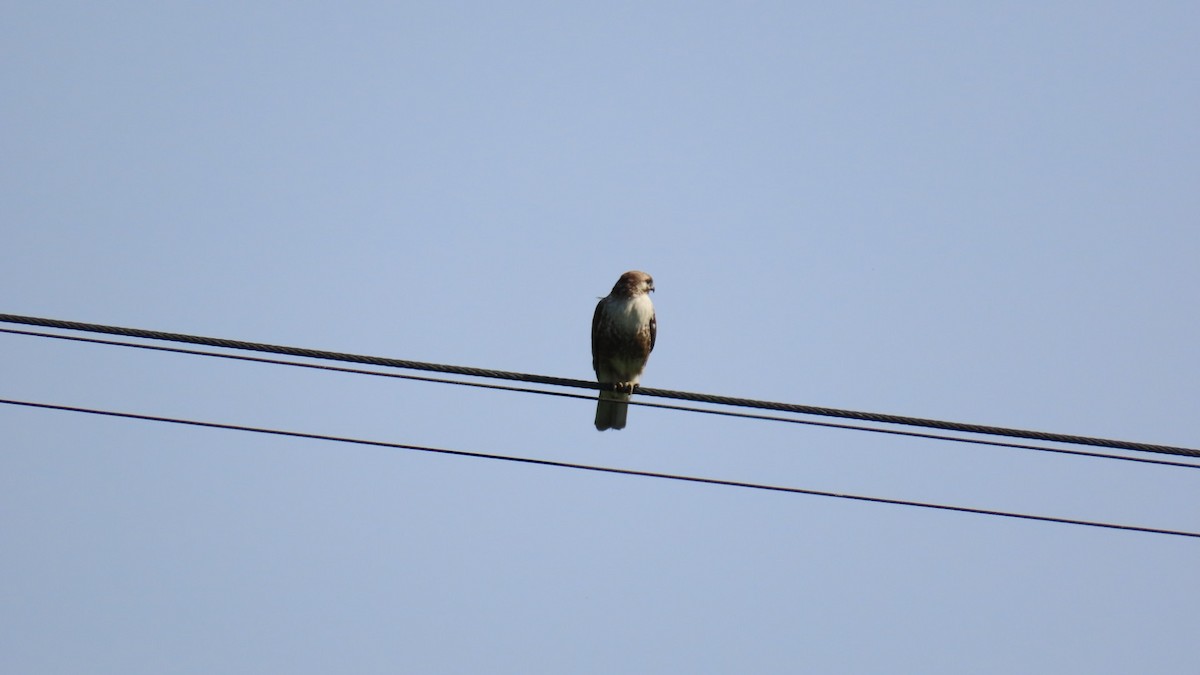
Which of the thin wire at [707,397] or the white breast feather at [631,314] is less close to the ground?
the white breast feather at [631,314]

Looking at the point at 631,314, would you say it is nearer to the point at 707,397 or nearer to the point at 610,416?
the point at 610,416

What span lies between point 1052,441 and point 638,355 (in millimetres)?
4381

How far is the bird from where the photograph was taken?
34.5 ft

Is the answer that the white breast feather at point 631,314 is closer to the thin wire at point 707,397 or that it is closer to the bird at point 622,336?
the bird at point 622,336

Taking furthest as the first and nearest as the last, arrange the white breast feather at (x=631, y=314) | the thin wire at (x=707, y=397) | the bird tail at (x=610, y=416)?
the white breast feather at (x=631, y=314) → the bird tail at (x=610, y=416) → the thin wire at (x=707, y=397)

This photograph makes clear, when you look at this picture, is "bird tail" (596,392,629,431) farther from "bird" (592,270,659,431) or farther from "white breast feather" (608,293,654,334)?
"white breast feather" (608,293,654,334)

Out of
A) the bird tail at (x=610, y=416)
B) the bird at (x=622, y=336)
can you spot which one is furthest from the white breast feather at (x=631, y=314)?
the bird tail at (x=610, y=416)

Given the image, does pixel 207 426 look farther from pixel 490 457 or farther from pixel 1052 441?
pixel 1052 441

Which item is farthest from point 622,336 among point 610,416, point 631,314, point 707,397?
point 707,397

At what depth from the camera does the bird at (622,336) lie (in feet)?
34.5

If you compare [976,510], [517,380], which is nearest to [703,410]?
[517,380]

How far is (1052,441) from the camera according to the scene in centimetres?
670

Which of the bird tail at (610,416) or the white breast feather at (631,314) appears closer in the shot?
the bird tail at (610,416)

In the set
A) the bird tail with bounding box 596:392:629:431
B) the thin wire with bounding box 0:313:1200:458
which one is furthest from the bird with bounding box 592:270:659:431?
the thin wire with bounding box 0:313:1200:458
